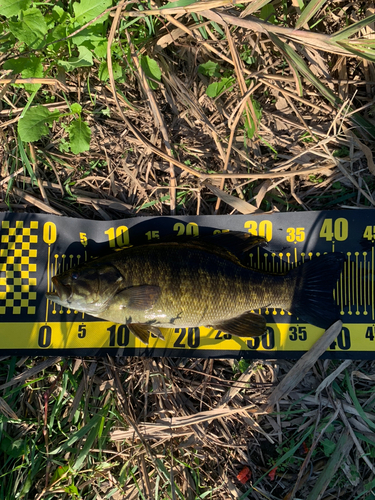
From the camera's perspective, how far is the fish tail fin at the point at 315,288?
11.1 feet

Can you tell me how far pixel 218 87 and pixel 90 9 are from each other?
4.36 feet

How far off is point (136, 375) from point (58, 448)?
99 cm

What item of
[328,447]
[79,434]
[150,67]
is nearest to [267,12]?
[150,67]

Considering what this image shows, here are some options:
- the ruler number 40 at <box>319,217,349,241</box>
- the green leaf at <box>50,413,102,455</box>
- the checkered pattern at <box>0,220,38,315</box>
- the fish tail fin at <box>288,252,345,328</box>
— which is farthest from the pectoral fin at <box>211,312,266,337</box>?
the checkered pattern at <box>0,220,38,315</box>

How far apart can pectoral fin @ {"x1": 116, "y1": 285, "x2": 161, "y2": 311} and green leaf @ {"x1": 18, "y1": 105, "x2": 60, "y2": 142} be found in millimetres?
1766

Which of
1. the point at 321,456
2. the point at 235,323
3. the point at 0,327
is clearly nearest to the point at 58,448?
the point at 0,327

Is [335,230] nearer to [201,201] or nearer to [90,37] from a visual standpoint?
[201,201]

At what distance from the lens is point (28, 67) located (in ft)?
11.2

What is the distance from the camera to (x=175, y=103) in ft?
11.8

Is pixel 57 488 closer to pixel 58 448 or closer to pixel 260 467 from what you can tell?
pixel 58 448

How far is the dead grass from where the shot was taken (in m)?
3.47

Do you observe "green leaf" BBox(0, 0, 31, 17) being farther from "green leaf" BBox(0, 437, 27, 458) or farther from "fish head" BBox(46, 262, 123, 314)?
"green leaf" BBox(0, 437, 27, 458)

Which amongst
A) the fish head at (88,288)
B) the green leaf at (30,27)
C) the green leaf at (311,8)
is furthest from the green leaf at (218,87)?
the fish head at (88,288)

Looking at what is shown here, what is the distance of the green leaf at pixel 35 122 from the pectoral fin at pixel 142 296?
5.80 ft
